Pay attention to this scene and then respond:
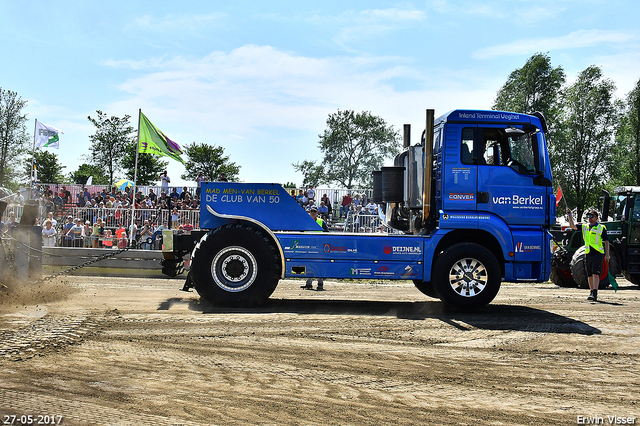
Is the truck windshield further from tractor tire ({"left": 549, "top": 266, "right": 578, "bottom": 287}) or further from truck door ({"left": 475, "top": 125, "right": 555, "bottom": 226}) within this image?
tractor tire ({"left": 549, "top": 266, "right": 578, "bottom": 287})

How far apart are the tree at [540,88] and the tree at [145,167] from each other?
30.7 m

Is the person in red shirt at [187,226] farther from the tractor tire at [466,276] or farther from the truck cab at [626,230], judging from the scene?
the truck cab at [626,230]

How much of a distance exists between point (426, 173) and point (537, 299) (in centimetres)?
453

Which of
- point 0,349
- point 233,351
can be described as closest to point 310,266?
point 233,351

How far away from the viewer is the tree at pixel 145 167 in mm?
44094

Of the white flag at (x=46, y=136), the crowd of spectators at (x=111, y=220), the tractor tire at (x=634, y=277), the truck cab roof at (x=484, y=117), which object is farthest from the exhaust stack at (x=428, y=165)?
the white flag at (x=46, y=136)

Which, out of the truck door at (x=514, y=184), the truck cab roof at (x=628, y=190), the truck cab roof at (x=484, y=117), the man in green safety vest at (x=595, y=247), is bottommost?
the man in green safety vest at (x=595, y=247)

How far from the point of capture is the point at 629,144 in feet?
137

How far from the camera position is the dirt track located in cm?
424

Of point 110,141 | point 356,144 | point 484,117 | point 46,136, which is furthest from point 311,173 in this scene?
point 484,117

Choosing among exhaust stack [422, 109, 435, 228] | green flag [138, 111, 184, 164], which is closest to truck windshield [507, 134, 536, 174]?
exhaust stack [422, 109, 435, 228]

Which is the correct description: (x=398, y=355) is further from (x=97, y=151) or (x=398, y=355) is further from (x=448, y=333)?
(x=97, y=151)

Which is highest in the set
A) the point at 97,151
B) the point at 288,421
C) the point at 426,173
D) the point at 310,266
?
the point at 97,151

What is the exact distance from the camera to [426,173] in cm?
891
